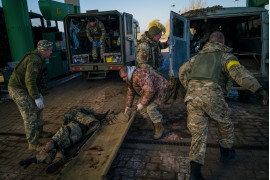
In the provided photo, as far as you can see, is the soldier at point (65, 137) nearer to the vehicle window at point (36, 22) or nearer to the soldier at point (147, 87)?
the soldier at point (147, 87)

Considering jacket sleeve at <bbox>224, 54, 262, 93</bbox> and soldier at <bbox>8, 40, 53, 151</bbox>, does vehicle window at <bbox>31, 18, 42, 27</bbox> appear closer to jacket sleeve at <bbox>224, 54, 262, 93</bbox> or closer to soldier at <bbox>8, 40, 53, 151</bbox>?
soldier at <bbox>8, 40, 53, 151</bbox>

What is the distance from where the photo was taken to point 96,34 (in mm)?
8258

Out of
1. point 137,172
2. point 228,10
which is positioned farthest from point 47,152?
point 228,10

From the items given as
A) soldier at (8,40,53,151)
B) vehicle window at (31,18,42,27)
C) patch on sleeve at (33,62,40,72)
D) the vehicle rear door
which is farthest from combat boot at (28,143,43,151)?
vehicle window at (31,18,42,27)

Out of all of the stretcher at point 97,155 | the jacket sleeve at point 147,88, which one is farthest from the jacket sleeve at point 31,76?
the jacket sleeve at point 147,88

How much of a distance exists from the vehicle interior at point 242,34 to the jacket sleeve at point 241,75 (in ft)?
13.7

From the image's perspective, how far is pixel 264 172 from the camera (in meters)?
2.66

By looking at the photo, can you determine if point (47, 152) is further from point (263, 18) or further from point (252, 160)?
point (263, 18)

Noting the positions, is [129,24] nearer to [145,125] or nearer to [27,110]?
[145,125]

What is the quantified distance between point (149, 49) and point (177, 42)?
1270 mm

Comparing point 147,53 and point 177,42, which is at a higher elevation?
point 177,42

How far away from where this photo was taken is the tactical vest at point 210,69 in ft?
8.19

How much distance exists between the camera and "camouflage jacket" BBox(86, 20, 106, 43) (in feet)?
26.6

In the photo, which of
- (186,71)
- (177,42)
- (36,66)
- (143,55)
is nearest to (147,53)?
(143,55)
